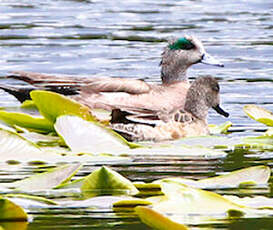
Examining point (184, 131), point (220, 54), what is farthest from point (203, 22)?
point (184, 131)

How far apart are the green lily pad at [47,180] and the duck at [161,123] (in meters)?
3.16

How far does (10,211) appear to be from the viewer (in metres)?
6.37

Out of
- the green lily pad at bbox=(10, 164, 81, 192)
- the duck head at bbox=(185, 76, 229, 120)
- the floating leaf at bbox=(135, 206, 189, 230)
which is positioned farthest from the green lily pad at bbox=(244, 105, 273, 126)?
the floating leaf at bbox=(135, 206, 189, 230)

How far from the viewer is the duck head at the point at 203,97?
11.4m

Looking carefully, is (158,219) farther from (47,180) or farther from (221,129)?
(221,129)

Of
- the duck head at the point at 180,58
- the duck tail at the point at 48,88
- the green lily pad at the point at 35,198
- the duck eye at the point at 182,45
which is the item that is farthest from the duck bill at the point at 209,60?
the green lily pad at the point at 35,198

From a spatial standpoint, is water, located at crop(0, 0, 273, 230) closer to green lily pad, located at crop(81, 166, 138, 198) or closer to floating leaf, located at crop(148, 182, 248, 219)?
floating leaf, located at crop(148, 182, 248, 219)

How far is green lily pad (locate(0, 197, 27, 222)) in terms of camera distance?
249 inches

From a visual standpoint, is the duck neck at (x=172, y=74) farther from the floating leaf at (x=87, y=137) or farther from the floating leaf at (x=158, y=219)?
the floating leaf at (x=158, y=219)

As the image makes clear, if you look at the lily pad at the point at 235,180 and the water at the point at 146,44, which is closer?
the lily pad at the point at 235,180

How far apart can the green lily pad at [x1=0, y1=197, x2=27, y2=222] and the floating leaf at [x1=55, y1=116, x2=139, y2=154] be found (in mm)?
2872

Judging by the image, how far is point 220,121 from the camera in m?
12.7

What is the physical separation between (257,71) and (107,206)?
32.7 ft

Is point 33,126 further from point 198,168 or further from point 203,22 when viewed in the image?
point 203,22
